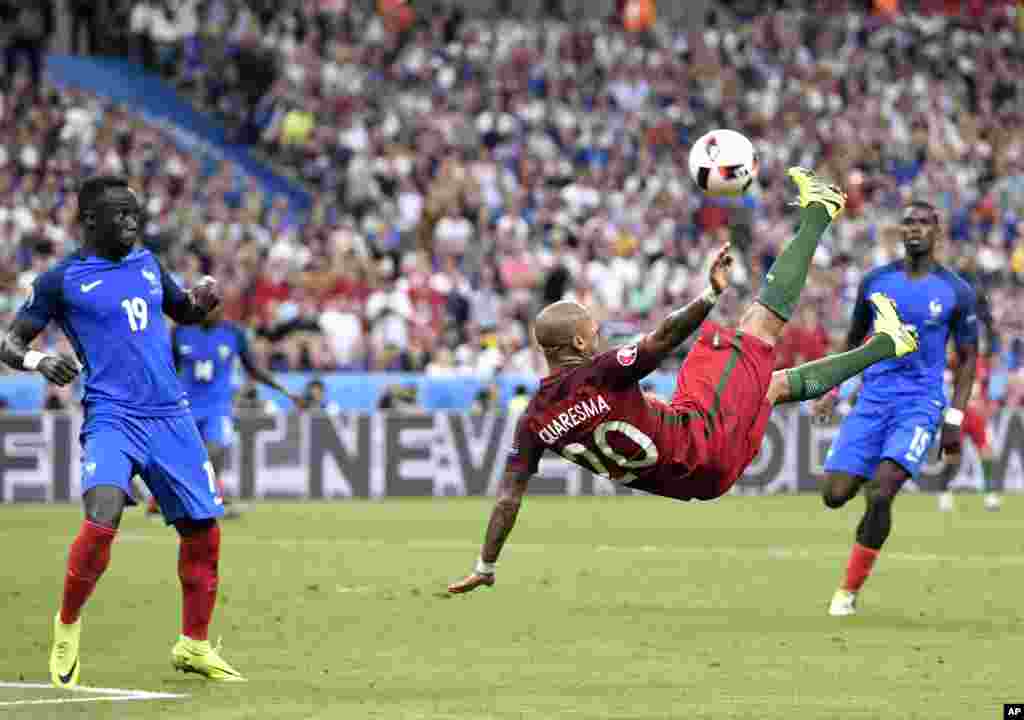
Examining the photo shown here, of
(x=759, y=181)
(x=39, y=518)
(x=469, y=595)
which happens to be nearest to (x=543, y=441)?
(x=469, y=595)

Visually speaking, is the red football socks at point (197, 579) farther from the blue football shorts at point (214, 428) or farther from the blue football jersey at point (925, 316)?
the blue football shorts at point (214, 428)

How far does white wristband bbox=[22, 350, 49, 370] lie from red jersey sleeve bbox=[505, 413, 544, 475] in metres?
2.50

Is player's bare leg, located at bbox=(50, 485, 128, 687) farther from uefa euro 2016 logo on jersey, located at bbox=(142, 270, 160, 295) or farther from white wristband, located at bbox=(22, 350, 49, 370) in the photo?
uefa euro 2016 logo on jersey, located at bbox=(142, 270, 160, 295)

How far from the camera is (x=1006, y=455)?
1193 inches

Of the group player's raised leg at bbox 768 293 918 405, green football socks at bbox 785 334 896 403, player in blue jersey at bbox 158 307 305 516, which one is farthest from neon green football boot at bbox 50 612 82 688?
player in blue jersey at bbox 158 307 305 516

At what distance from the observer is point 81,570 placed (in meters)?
10.8

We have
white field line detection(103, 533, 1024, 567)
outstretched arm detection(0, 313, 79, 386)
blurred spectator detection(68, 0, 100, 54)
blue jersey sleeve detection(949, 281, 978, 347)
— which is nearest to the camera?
outstretched arm detection(0, 313, 79, 386)

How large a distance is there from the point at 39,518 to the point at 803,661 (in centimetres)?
1451

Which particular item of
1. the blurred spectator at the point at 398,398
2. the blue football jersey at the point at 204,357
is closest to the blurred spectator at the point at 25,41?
the blurred spectator at the point at 398,398

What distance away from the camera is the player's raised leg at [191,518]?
11055 mm

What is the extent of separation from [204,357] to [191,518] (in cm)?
1260

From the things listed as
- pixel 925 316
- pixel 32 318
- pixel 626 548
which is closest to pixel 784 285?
pixel 925 316

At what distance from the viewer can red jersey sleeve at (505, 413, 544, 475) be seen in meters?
11.1

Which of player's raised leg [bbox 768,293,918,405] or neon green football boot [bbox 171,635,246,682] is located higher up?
player's raised leg [bbox 768,293,918,405]
